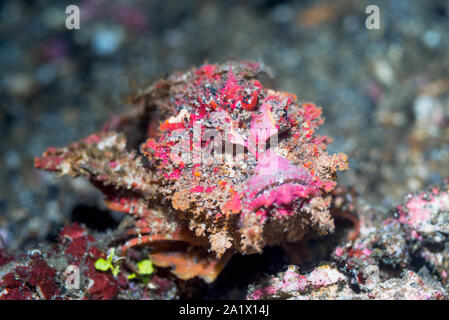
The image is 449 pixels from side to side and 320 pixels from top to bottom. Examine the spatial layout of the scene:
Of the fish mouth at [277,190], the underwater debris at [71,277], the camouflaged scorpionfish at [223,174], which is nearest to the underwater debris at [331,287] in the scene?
the camouflaged scorpionfish at [223,174]

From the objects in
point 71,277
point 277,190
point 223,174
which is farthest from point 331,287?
point 71,277

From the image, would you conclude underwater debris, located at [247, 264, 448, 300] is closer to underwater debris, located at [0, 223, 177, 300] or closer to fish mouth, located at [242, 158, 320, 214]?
fish mouth, located at [242, 158, 320, 214]

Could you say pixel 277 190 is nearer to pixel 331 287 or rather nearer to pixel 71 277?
pixel 331 287

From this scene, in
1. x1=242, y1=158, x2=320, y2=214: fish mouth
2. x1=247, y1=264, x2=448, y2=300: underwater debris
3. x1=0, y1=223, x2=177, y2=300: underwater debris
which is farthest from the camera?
x1=0, y1=223, x2=177, y2=300: underwater debris

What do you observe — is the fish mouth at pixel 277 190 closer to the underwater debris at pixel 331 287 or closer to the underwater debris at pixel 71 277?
the underwater debris at pixel 331 287

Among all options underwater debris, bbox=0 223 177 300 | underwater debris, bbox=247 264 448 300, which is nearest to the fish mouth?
underwater debris, bbox=247 264 448 300

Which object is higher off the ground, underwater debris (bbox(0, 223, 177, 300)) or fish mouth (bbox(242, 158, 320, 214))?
fish mouth (bbox(242, 158, 320, 214))

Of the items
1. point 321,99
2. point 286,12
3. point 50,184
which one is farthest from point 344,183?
point 286,12

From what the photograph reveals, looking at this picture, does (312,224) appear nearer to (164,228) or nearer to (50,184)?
(164,228)
